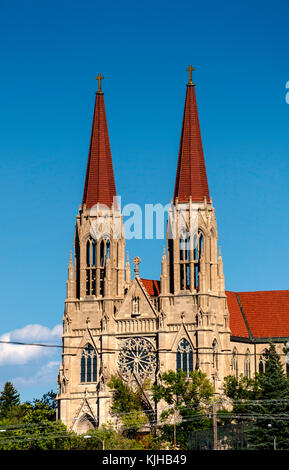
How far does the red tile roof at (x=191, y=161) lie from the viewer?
108 m

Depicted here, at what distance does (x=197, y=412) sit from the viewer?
324ft

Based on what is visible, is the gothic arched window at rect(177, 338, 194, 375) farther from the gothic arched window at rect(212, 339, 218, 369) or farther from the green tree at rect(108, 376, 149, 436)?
the green tree at rect(108, 376, 149, 436)

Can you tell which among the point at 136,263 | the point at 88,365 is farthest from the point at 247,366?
the point at 88,365

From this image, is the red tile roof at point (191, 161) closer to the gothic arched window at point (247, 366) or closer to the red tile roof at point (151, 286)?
the red tile roof at point (151, 286)

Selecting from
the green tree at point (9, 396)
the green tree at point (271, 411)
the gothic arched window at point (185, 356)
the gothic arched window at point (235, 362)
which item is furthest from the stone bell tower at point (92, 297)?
the green tree at point (9, 396)

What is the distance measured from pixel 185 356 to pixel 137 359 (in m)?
4.93

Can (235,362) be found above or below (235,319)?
below

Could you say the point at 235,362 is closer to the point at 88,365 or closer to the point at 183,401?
the point at 183,401

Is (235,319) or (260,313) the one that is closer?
(235,319)

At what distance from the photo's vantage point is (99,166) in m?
111

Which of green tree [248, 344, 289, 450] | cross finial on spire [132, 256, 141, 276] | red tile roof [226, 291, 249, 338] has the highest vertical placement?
cross finial on spire [132, 256, 141, 276]

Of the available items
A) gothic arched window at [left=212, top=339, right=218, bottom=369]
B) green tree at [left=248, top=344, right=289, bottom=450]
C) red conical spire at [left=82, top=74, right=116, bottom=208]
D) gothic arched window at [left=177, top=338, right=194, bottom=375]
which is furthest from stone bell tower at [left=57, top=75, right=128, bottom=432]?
green tree at [left=248, top=344, right=289, bottom=450]

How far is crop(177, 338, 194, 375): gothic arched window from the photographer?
342ft

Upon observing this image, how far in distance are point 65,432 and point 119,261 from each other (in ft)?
56.6
